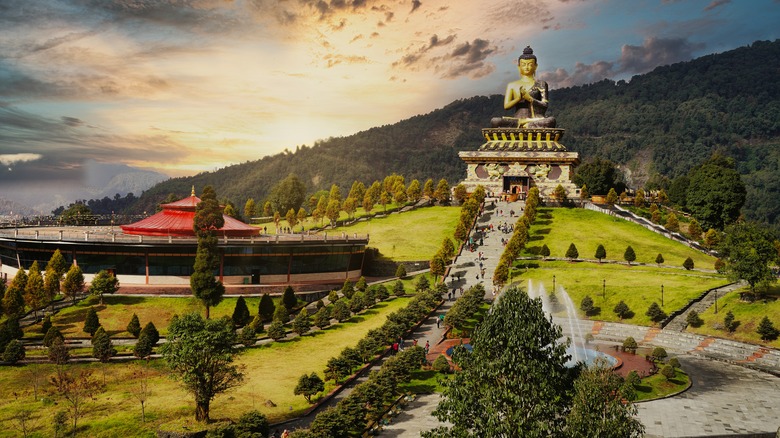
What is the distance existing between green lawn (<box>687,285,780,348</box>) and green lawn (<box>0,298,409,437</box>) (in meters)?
27.0

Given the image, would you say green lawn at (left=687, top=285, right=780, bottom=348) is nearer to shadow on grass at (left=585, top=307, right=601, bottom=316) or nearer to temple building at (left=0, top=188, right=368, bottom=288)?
shadow on grass at (left=585, top=307, right=601, bottom=316)

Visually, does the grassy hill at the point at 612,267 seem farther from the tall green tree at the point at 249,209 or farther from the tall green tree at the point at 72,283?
the tall green tree at the point at 249,209

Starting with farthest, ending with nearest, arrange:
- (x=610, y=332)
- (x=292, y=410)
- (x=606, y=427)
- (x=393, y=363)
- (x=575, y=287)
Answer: (x=575, y=287) → (x=610, y=332) → (x=393, y=363) → (x=292, y=410) → (x=606, y=427)

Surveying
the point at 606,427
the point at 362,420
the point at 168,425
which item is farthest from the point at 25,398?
the point at 606,427

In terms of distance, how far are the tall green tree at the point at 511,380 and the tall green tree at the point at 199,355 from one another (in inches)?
473

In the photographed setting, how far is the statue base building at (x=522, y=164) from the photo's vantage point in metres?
95.9

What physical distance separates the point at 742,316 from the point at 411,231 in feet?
138

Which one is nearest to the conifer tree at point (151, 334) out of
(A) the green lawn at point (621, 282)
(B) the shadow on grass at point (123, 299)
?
(B) the shadow on grass at point (123, 299)

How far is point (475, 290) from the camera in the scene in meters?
52.0

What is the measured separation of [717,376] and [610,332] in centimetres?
1055

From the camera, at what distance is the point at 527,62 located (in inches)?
4190

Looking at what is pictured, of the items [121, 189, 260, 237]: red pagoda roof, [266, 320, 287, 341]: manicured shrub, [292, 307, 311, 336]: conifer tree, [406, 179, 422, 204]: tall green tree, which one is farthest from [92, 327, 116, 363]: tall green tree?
[406, 179, 422, 204]: tall green tree

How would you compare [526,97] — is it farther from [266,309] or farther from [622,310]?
[266,309]

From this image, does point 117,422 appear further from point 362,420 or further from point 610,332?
point 610,332
